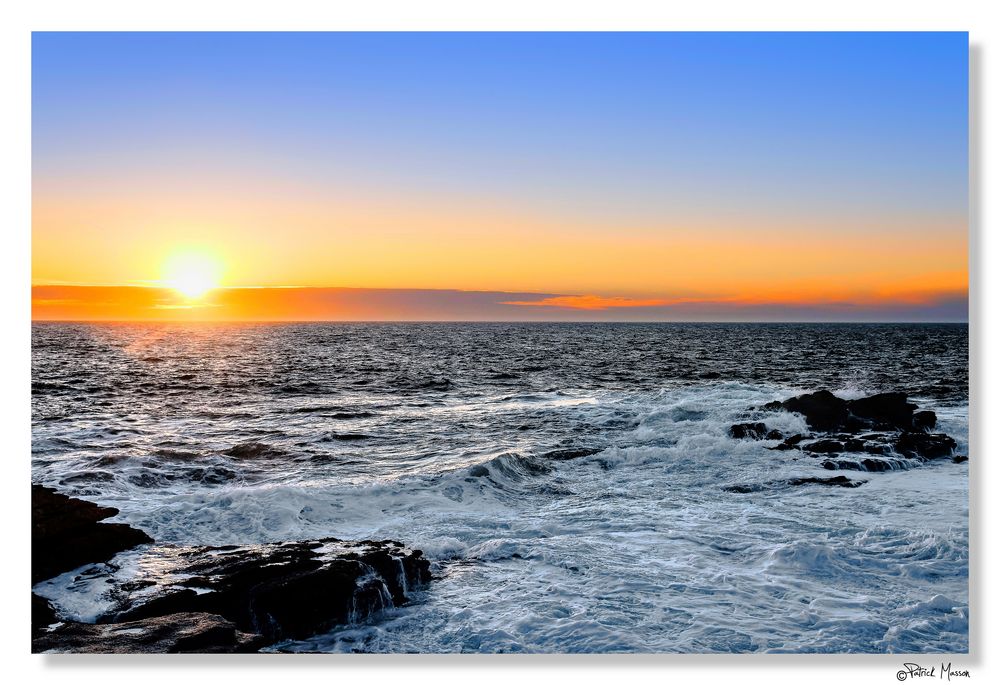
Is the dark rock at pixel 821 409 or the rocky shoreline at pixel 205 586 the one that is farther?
the dark rock at pixel 821 409

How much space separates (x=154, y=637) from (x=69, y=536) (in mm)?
2640

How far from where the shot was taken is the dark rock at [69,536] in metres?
6.71

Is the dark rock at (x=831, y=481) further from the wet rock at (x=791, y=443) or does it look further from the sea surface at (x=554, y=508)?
the wet rock at (x=791, y=443)

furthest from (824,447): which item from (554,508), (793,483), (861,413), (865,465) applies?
(554,508)

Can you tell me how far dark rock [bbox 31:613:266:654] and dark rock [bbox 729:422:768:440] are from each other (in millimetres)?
12130

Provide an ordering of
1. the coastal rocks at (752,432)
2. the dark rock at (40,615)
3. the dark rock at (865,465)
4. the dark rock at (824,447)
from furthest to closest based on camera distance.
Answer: the coastal rocks at (752,432), the dark rock at (824,447), the dark rock at (865,465), the dark rock at (40,615)

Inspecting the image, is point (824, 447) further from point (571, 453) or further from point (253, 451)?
point (253, 451)

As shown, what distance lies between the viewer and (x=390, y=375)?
104 feet

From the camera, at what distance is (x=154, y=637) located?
521cm

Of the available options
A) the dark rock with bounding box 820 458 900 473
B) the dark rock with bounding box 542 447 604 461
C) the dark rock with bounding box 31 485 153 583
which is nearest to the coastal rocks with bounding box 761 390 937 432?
the dark rock with bounding box 820 458 900 473

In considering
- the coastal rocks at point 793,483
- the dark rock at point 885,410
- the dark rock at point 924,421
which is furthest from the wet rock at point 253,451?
the dark rock at point 924,421

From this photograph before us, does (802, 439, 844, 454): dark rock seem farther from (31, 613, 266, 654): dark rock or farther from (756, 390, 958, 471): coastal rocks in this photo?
(31, 613, 266, 654): dark rock

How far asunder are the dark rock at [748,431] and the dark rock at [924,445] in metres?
2.73
